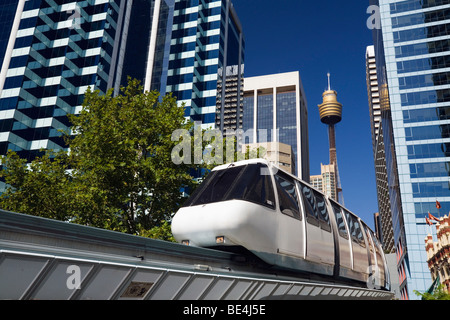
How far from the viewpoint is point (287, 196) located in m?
8.56

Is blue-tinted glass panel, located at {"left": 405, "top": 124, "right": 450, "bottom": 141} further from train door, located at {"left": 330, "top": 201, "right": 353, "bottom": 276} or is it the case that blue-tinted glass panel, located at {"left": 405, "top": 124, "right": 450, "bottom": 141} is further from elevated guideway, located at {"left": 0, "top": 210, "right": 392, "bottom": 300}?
elevated guideway, located at {"left": 0, "top": 210, "right": 392, "bottom": 300}

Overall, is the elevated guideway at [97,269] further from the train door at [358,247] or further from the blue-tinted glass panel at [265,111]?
the blue-tinted glass panel at [265,111]

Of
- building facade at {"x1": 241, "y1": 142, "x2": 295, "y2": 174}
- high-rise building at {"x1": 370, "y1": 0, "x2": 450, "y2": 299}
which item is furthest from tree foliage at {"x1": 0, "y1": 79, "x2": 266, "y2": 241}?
building facade at {"x1": 241, "y1": 142, "x2": 295, "y2": 174}

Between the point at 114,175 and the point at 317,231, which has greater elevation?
the point at 114,175

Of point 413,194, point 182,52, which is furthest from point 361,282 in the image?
point 182,52

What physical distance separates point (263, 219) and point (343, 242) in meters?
4.60

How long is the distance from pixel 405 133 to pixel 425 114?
5559 millimetres

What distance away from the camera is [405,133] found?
250 ft

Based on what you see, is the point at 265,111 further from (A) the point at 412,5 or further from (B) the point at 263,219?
(B) the point at 263,219

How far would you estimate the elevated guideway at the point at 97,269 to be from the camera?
368 cm

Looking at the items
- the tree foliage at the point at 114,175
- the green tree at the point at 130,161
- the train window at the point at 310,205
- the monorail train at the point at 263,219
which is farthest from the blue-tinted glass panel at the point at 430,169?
the train window at the point at 310,205

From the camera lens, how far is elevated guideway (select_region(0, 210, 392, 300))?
12.1 feet

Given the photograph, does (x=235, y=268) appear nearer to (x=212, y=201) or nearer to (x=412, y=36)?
(x=212, y=201)

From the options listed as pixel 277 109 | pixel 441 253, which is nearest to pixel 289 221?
pixel 441 253
